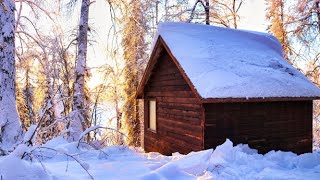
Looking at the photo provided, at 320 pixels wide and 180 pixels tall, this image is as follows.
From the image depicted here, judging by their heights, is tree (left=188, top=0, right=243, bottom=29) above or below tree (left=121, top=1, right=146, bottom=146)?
above

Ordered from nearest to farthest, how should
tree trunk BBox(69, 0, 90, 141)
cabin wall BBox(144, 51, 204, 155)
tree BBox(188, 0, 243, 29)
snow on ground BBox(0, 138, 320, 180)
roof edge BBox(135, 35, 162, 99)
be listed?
1. snow on ground BBox(0, 138, 320, 180)
2. cabin wall BBox(144, 51, 204, 155)
3. tree trunk BBox(69, 0, 90, 141)
4. roof edge BBox(135, 35, 162, 99)
5. tree BBox(188, 0, 243, 29)

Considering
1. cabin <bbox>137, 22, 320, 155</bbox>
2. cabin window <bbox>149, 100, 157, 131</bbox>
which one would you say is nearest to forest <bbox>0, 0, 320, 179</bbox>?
cabin window <bbox>149, 100, 157, 131</bbox>

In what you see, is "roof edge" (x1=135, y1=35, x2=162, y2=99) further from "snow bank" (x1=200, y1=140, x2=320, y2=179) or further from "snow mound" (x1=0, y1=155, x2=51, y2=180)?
"snow mound" (x1=0, y1=155, x2=51, y2=180)

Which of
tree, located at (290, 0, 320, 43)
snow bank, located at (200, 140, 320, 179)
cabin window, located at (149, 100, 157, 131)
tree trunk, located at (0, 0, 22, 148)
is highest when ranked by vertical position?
tree, located at (290, 0, 320, 43)

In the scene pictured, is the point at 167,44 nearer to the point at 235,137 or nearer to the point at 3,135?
the point at 235,137

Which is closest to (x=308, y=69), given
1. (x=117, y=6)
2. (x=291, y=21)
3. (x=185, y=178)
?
(x=291, y=21)

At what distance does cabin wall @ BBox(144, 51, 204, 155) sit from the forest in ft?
5.34

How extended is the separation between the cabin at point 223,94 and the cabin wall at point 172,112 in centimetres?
3

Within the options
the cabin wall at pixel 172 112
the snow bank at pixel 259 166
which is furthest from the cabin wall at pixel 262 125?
the snow bank at pixel 259 166

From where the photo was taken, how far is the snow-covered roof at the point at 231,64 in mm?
8320

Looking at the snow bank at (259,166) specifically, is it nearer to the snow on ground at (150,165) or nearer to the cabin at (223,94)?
the snow on ground at (150,165)

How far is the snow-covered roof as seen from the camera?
27.3ft

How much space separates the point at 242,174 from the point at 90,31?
30.9 ft

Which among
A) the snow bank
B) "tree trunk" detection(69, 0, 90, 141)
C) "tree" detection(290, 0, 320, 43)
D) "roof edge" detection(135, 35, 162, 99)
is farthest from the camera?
"tree" detection(290, 0, 320, 43)
